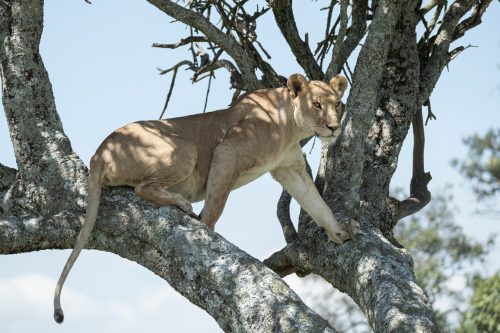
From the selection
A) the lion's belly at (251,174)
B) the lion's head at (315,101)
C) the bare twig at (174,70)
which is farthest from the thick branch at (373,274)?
the bare twig at (174,70)

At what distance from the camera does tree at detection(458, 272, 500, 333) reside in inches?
656

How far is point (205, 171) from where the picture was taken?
22.2ft

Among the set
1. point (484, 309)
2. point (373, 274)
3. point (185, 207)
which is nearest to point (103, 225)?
point (185, 207)

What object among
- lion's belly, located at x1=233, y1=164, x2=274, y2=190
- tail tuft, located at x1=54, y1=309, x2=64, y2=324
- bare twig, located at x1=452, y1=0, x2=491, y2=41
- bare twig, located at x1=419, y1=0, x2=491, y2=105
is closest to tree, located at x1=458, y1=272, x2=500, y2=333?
bare twig, located at x1=452, y1=0, x2=491, y2=41

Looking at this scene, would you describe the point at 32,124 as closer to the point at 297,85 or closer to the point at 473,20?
the point at 297,85

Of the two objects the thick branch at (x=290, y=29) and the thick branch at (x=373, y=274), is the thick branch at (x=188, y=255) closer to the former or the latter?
the thick branch at (x=373, y=274)

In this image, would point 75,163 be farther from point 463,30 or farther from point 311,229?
point 463,30

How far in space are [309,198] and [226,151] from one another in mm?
671

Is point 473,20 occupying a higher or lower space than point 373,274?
higher

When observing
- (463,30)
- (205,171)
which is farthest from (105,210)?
(463,30)

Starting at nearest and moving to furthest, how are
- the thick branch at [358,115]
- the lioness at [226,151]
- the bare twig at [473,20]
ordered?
the lioness at [226,151], the thick branch at [358,115], the bare twig at [473,20]

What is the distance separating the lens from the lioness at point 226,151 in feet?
20.6

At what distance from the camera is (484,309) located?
55.8 feet

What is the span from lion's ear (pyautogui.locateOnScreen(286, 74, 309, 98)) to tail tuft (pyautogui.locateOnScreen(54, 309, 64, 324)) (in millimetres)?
2595
